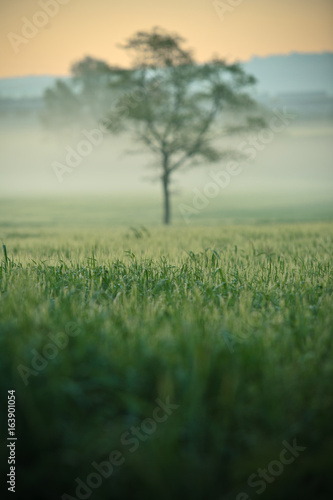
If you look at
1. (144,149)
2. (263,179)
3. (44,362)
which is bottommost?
(44,362)

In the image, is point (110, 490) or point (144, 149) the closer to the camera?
point (110, 490)

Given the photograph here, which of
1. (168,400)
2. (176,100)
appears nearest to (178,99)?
(176,100)

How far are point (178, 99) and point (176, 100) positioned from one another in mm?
164

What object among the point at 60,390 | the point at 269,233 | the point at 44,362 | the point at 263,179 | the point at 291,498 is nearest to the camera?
the point at 291,498

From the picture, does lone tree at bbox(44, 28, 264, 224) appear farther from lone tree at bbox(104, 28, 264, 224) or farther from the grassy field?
the grassy field

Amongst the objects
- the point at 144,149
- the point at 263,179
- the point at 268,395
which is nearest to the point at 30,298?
the point at 268,395

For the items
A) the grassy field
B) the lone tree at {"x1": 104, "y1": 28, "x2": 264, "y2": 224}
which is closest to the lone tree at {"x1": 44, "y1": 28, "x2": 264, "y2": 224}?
the lone tree at {"x1": 104, "y1": 28, "x2": 264, "y2": 224}

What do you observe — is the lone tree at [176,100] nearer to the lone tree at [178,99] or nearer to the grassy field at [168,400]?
the lone tree at [178,99]

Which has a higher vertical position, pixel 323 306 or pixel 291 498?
pixel 323 306

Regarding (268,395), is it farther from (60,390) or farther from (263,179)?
(263,179)

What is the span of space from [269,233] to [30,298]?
34.5ft

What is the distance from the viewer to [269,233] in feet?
45.4

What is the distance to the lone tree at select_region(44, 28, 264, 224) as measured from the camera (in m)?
24.2

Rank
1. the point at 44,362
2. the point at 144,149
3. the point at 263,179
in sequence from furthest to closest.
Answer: the point at 263,179
the point at 144,149
the point at 44,362
